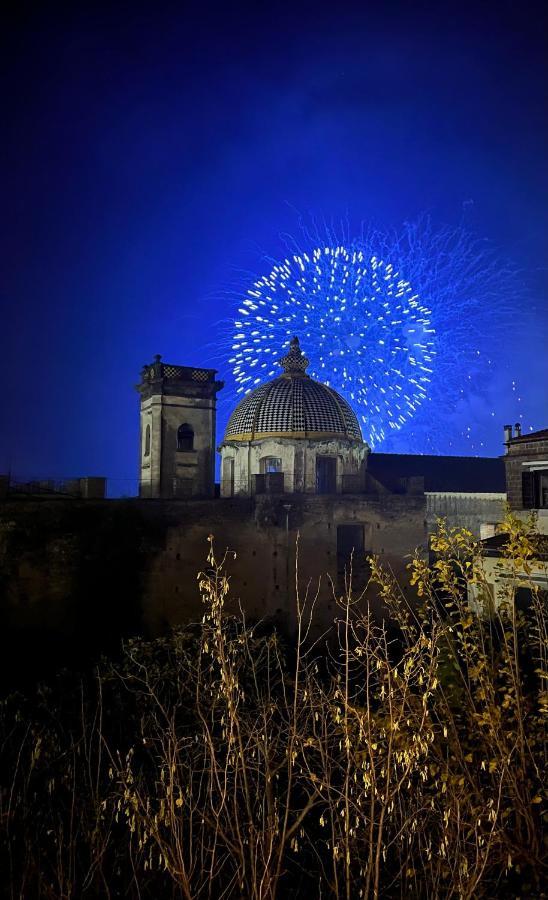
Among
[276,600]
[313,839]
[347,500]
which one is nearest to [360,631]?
[276,600]

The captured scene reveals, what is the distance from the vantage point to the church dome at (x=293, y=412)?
2561 cm

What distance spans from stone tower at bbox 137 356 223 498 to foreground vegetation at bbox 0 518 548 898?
10953 millimetres

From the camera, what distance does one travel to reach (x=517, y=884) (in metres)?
6.98

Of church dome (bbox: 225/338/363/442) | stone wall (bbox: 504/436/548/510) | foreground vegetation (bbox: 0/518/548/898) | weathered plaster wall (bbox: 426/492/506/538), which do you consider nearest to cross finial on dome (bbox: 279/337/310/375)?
church dome (bbox: 225/338/363/442)

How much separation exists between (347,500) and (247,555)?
13.6ft

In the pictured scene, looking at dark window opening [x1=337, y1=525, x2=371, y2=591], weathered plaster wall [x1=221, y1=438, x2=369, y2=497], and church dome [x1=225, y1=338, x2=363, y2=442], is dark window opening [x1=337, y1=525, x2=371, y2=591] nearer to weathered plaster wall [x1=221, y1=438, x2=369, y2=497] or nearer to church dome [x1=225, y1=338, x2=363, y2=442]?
weathered plaster wall [x1=221, y1=438, x2=369, y2=497]

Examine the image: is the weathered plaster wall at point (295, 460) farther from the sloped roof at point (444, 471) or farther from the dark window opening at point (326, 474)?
the sloped roof at point (444, 471)

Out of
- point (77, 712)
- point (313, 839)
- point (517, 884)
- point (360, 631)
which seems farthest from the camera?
point (360, 631)

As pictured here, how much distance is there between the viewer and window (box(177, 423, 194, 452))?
25859 mm

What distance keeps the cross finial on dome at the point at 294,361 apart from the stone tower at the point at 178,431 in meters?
3.43

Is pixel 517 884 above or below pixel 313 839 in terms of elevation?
above

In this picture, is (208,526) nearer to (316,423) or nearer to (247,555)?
(247,555)

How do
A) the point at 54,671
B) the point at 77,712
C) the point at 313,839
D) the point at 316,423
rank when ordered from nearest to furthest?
the point at 313,839 < the point at 77,712 < the point at 54,671 < the point at 316,423

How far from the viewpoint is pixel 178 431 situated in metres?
25.8
